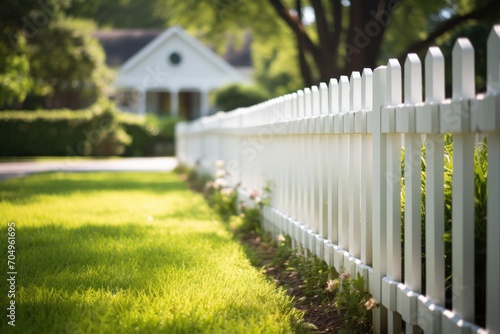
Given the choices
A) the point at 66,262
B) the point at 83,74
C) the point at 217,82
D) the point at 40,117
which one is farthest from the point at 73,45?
the point at 217,82

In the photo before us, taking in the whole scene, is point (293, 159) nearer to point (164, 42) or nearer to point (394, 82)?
point (394, 82)

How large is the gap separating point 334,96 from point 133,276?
1.82m

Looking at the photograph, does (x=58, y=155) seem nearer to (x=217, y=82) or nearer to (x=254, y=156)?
(x=217, y=82)

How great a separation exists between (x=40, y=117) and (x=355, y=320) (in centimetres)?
A: 2449

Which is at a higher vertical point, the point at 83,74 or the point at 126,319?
the point at 83,74

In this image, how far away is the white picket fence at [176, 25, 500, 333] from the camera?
2498 millimetres

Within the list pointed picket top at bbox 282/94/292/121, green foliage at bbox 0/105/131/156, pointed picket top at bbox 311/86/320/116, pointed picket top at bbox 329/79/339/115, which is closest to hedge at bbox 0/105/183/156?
green foliage at bbox 0/105/131/156

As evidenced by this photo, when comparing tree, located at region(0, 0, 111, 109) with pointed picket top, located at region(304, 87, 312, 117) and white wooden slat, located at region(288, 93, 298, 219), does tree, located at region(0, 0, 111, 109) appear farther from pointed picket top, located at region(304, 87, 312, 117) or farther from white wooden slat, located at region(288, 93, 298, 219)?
pointed picket top, located at region(304, 87, 312, 117)

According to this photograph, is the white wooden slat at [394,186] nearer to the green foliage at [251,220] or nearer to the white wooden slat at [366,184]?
the white wooden slat at [366,184]

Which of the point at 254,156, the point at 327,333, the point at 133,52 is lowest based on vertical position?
the point at 327,333

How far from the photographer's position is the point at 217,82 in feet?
131

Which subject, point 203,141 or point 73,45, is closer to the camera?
point 203,141

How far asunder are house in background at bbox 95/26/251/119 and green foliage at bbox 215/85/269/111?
7.35m

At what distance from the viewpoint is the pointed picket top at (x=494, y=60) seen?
7.71ft
